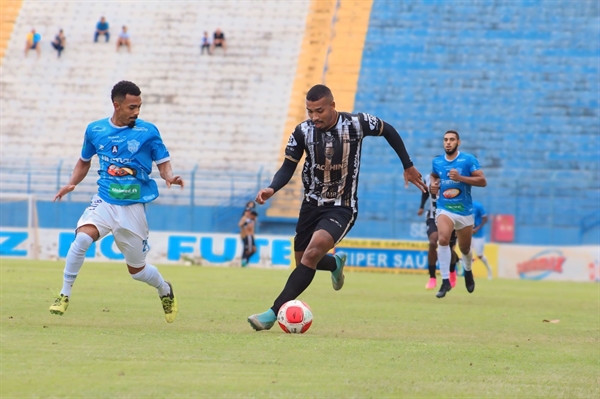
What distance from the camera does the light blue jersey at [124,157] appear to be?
1018cm

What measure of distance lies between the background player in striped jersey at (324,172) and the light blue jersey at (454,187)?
569 cm

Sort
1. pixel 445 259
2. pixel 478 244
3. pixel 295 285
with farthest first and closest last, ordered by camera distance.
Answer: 1. pixel 478 244
2. pixel 445 259
3. pixel 295 285

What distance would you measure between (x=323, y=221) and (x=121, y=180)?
6.37ft

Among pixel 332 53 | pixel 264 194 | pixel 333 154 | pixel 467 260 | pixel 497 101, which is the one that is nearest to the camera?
pixel 264 194

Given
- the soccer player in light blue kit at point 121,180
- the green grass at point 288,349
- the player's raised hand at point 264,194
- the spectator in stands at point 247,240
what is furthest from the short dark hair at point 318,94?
the spectator in stands at point 247,240

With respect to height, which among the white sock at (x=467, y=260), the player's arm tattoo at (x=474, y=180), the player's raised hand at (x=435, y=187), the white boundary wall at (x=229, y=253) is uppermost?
the player's arm tattoo at (x=474, y=180)

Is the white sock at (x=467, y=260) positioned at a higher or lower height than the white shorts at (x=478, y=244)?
higher

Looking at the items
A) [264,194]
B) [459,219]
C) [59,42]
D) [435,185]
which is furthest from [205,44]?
[264,194]

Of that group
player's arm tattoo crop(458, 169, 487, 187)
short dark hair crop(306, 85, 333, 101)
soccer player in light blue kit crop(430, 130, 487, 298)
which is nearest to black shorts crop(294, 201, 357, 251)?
short dark hair crop(306, 85, 333, 101)

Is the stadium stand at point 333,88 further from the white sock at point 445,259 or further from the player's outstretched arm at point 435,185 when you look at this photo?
the player's outstretched arm at point 435,185

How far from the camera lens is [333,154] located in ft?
33.5

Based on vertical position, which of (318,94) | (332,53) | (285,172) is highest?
(332,53)

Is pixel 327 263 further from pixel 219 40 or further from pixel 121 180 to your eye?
pixel 219 40

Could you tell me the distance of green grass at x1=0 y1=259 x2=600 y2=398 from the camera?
21.4ft
